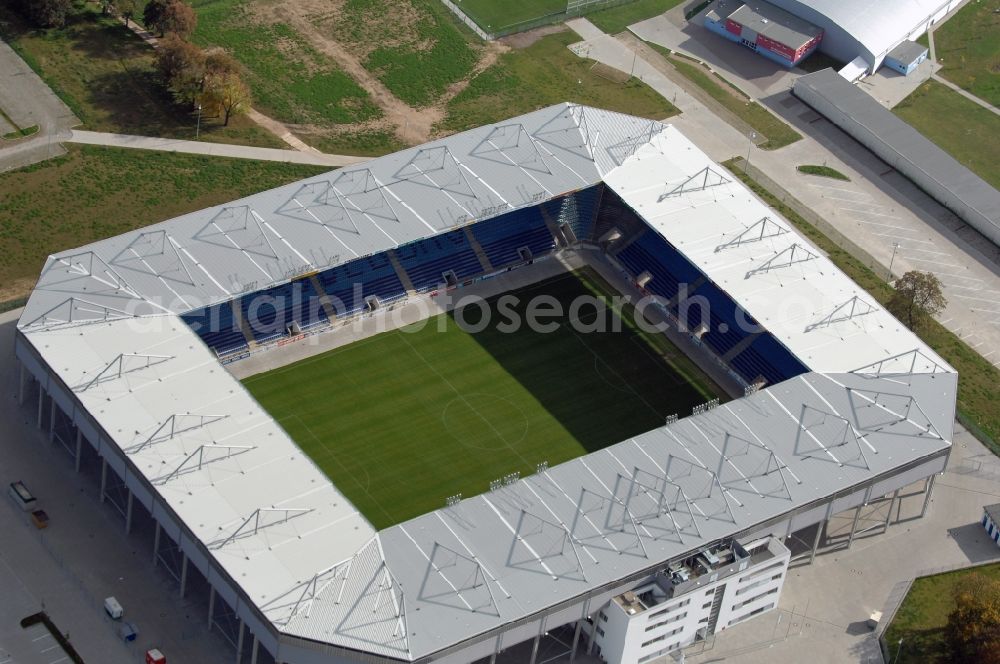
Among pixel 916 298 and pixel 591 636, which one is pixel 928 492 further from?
pixel 591 636

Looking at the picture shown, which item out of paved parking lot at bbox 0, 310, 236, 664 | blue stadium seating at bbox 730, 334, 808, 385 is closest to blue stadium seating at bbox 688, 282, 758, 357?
blue stadium seating at bbox 730, 334, 808, 385

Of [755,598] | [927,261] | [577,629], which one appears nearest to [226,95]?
[927,261]

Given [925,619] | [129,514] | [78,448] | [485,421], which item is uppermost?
[485,421]

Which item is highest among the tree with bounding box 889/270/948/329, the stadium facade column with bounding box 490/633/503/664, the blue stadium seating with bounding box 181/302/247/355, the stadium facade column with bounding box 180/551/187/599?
the tree with bounding box 889/270/948/329

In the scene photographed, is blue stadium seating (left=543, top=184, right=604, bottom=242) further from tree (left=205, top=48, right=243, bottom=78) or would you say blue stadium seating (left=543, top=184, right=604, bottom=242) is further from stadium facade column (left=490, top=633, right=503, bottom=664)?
stadium facade column (left=490, top=633, right=503, bottom=664)

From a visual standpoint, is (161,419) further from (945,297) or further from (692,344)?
(945,297)

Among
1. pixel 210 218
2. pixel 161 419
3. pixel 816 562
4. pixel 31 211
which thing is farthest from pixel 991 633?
pixel 31 211

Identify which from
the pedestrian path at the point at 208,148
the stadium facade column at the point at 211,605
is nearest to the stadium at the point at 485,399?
the stadium facade column at the point at 211,605
